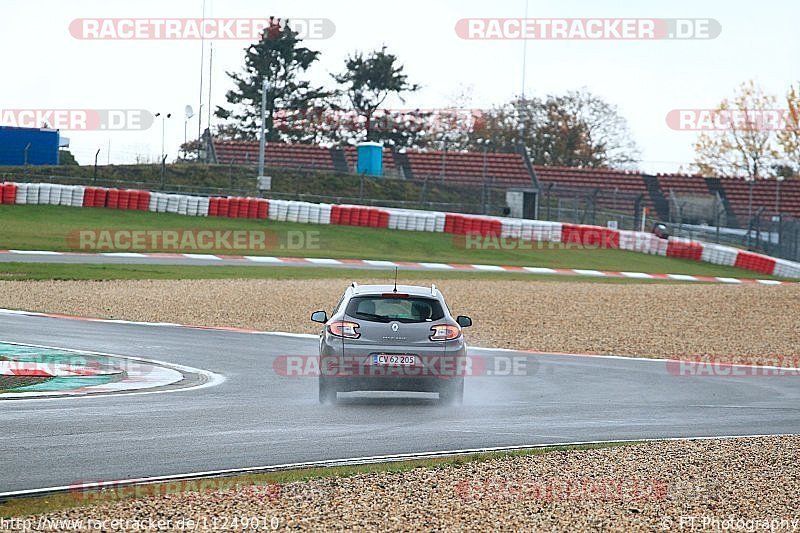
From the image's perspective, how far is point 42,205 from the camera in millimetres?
36438

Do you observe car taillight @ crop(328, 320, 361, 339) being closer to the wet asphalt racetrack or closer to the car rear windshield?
the car rear windshield

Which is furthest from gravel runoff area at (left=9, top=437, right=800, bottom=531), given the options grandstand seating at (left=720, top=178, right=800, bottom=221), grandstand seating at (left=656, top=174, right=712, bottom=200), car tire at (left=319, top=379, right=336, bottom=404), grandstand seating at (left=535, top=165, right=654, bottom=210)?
grandstand seating at (left=720, top=178, right=800, bottom=221)

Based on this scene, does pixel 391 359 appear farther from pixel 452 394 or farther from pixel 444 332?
pixel 452 394

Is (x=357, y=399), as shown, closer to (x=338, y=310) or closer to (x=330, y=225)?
(x=338, y=310)

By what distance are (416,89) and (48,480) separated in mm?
64506

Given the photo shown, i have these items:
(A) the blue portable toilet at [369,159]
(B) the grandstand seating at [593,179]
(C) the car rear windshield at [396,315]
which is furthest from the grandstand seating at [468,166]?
(C) the car rear windshield at [396,315]

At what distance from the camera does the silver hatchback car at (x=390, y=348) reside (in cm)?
1182

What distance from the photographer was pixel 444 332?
12.0 meters

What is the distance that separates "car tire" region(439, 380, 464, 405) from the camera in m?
12.1

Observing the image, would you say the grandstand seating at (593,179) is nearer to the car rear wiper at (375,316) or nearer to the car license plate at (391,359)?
the car rear wiper at (375,316)

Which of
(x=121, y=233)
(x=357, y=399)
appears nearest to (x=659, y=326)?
(x=357, y=399)

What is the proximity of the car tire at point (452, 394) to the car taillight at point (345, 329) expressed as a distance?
110cm

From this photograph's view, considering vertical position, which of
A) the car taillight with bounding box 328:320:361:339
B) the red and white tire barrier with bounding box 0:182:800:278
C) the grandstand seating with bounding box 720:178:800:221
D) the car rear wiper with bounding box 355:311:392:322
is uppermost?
the grandstand seating with bounding box 720:178:800:221

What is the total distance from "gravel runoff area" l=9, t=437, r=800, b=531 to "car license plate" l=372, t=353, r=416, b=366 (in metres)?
2.71
